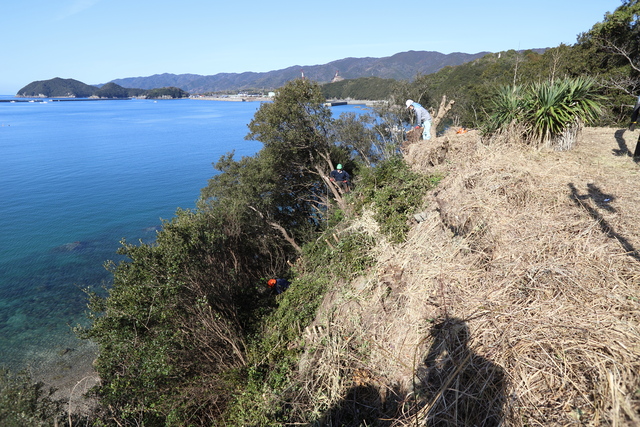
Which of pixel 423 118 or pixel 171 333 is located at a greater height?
pixel 423 118

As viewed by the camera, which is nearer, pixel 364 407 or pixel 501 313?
pixel 501 313

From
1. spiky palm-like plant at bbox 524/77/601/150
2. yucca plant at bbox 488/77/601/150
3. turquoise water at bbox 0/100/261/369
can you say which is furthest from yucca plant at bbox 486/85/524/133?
turquoise water at bbox 0/100/261/369

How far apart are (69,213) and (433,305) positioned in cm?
3686

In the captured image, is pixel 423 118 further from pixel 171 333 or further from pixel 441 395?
pixel 171 333

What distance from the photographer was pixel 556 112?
7648mm

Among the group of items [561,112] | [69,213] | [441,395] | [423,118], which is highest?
[561,112]

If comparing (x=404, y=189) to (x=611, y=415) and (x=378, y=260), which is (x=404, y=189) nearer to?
(x=378, y=260)

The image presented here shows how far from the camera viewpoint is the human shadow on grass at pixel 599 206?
14.6 feet

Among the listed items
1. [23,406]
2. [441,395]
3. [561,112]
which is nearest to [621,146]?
[561,112]

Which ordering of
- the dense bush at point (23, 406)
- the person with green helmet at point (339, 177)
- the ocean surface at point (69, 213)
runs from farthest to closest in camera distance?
the ocean surface at point (69, 213) < the person with green helmet at point (339, 177) < the dense bush at point (23, 406)

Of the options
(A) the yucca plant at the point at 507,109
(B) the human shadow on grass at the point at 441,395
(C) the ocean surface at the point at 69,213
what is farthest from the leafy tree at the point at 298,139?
(C) the ocean surface at the point at 69,213

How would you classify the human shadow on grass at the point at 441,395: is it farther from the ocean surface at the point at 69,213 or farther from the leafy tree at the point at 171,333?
the ocean surface at the point at 69,213

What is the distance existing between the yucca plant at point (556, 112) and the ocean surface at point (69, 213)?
15838mm

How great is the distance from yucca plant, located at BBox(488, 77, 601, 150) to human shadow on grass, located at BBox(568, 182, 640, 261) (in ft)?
7.03
